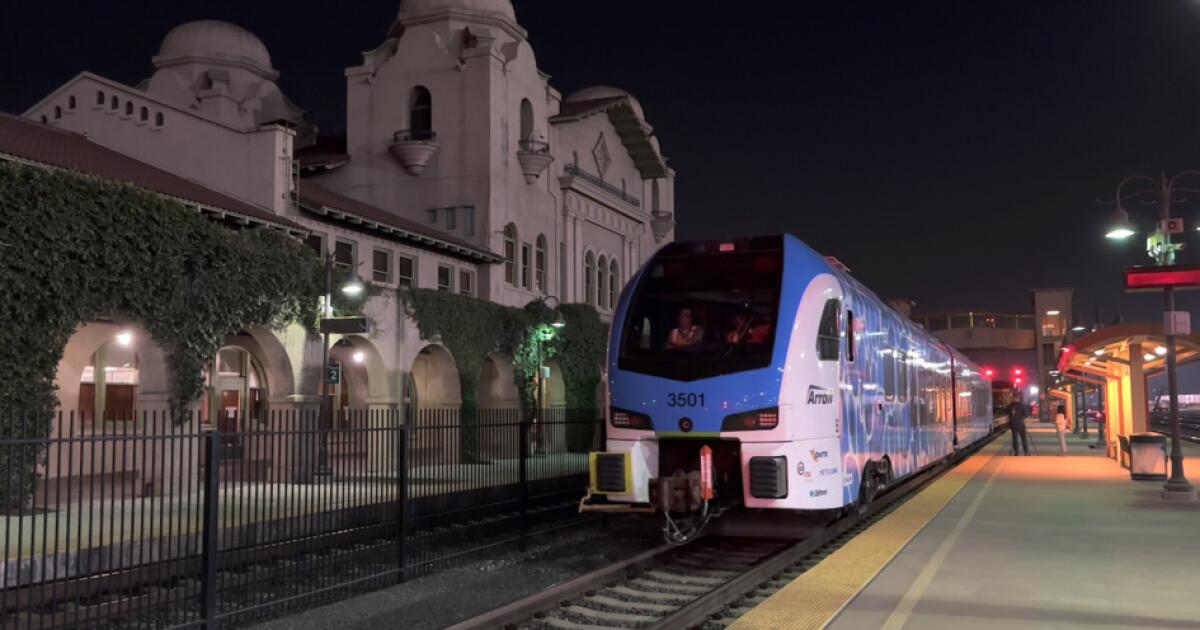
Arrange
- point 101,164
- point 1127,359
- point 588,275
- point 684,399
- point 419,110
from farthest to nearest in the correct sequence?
1. point 588,275
2. point 419,110
3. point 1127,359
4. point 101,164
5. point 684,399

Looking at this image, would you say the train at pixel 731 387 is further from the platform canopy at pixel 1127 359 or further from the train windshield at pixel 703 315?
the platform canopy at pixel 1127 359

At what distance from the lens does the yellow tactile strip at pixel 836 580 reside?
25.2 feet

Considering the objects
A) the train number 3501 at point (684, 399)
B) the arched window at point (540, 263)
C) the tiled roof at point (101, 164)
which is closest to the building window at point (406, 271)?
the tiled roof at point (101, 164)

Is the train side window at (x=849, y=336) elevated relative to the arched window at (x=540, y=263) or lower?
lower

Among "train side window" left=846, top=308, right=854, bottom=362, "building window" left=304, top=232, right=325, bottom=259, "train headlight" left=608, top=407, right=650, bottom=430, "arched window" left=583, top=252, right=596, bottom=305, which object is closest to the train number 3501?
"train headlight" left=608, top=407, right=650, bottom=430

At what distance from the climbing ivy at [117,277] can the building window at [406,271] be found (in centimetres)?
690

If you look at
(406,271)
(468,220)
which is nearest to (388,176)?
(468,220)

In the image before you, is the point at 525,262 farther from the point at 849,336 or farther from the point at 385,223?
the point at 849,336

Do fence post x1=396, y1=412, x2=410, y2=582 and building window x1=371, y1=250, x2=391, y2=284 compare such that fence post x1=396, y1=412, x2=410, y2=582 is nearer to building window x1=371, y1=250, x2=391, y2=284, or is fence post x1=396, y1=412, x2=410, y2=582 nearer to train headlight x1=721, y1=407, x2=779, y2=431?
train headlight x1=721, y1=407, x2=779, y2=431

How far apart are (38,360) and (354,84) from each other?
21.7 metres

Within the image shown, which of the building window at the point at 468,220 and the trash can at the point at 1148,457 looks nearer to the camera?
the trash can at the point at 1148,457

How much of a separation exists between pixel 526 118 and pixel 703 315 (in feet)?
84.8

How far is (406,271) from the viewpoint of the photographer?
2911 cm

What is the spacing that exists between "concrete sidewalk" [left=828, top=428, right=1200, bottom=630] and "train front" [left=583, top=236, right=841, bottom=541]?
156 cm
